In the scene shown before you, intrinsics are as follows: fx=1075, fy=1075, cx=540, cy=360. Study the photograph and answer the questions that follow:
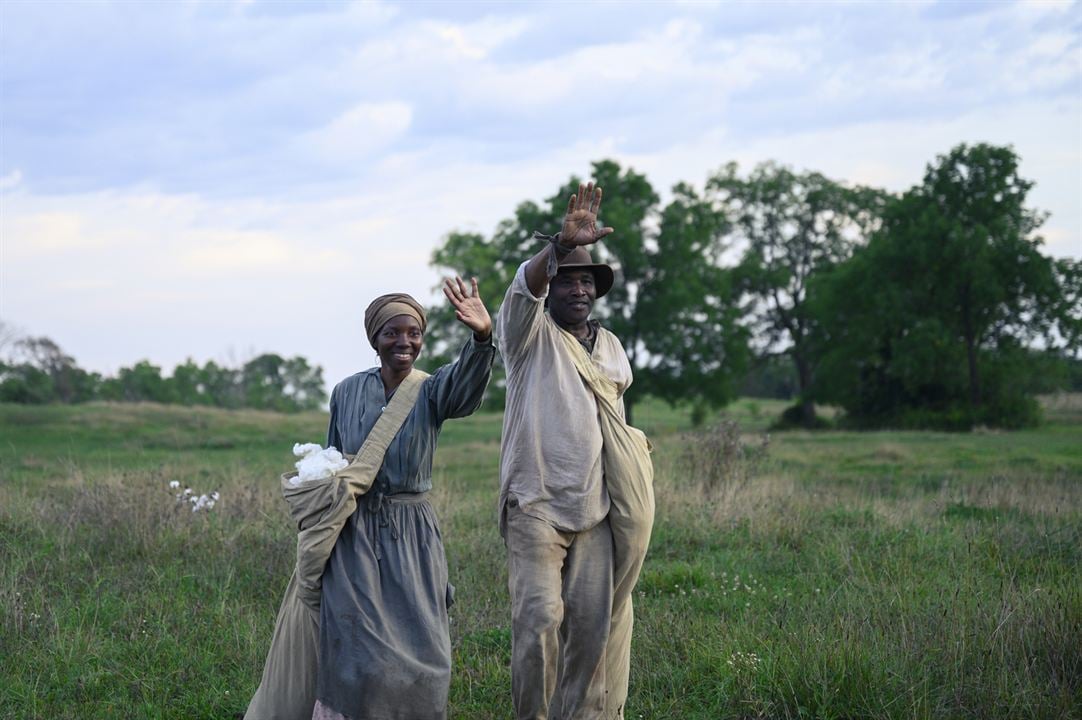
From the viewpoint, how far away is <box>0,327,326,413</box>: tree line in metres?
44.2

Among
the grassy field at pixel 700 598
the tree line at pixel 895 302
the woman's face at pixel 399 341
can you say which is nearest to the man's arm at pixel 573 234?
the woman's face at pixel 399 341

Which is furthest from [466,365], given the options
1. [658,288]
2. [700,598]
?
[658,288]

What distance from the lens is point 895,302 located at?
117 ft

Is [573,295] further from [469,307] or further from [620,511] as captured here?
[620,511]

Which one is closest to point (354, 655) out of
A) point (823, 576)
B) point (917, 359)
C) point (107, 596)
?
point (107, 596)

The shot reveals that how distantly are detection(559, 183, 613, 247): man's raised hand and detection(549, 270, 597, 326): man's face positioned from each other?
1.46ft

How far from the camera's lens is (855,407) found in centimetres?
3997

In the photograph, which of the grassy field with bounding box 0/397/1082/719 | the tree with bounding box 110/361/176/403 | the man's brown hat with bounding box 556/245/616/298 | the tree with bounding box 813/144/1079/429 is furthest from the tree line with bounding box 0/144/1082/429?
the man's brown hat with bounding box 556/245/616/298

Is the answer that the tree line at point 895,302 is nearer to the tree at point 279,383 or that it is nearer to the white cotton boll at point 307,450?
the tree at point 279,383

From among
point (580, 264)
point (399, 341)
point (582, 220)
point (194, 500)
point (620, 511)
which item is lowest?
point (194, 500)

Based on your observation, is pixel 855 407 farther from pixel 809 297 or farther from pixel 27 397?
pixel 27 397

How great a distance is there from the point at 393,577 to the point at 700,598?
10.4 feet

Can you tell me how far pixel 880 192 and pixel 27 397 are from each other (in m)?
37.3

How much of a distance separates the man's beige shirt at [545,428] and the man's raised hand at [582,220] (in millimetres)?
314
